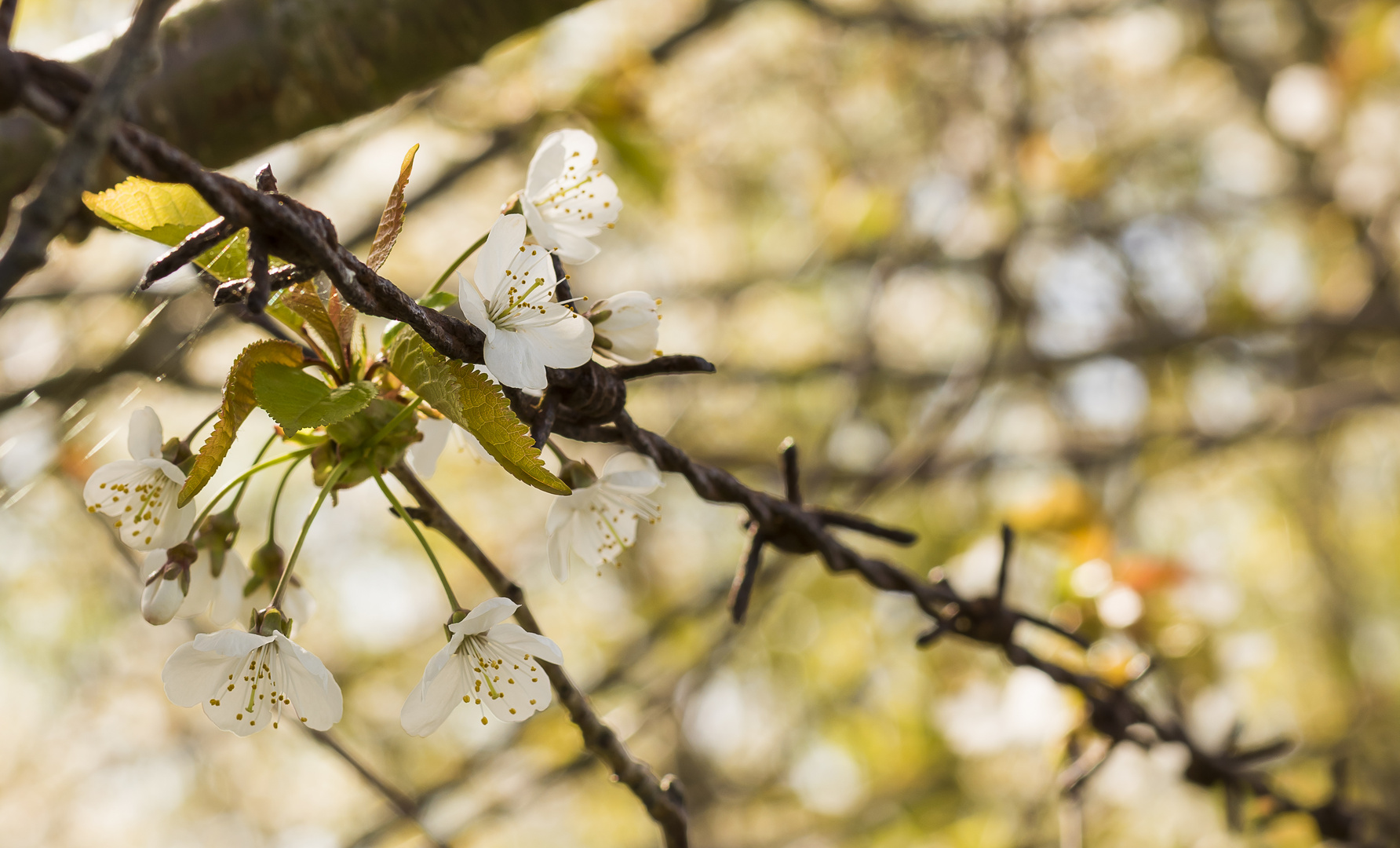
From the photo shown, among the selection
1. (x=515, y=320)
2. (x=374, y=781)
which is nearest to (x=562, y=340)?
(x=515, y=320)

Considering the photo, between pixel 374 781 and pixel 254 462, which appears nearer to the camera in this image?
pixel 254 462

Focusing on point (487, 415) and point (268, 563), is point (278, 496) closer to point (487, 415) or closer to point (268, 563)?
point (268, 563)

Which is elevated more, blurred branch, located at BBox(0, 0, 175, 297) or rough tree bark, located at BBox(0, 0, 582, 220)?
blurred branch, located at BBox(0, 0, 175, 297)

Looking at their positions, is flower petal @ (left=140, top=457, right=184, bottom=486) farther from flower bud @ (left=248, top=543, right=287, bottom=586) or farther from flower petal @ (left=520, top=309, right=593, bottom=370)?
flower petal @ (left=520, top=309, right=593, bottom=370)

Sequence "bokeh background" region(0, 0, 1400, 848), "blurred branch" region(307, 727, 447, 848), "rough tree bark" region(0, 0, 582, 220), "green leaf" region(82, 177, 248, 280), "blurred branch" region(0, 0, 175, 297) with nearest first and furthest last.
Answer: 1. "blurred branch" region(0, 0, 175, 297)
2. "green leaf" region(82, 177, 248, 280)
3. "blurred branch" region(307, 727, 447, 848)
4. "rough tree bark" region(0, 0, 582, 220)
5. "bokeh background" region(0, 0, 1400, 848)

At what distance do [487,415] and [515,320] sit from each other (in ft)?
0.30

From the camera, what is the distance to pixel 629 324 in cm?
73

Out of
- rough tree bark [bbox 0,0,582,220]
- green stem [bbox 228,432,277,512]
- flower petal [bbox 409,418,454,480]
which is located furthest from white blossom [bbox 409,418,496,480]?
rough tree bark [bbox 0,0,582,220]

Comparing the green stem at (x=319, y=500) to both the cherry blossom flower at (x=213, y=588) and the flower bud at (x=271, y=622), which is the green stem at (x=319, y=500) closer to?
the flower bud at (x=271, y=622)

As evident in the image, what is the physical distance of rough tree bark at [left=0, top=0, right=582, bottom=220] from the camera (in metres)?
1.14

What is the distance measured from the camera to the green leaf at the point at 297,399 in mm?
558

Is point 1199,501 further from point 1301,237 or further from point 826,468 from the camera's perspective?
point 826,468

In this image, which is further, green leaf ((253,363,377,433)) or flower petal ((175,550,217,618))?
flower petal ((175,550,217,618))

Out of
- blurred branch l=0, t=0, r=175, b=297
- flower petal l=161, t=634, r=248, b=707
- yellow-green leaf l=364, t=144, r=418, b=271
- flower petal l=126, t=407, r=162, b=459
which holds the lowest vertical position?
flower petal l=161, t=634, r=248, b=707
